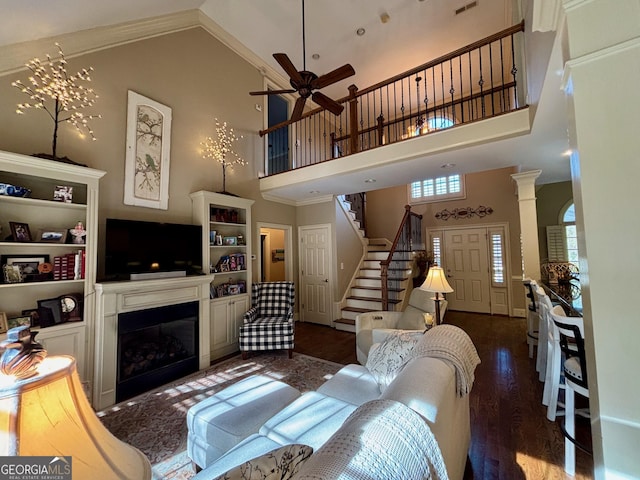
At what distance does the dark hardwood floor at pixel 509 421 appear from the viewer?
1854 mm

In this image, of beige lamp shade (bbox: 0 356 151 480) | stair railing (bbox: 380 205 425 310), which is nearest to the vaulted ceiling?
stair railing (bbox: 380 205 425 310)

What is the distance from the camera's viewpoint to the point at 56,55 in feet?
9.36

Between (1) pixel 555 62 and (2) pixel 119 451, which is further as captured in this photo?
(1) pixel 555 62

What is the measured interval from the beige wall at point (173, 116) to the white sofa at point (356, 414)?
9.11 feet

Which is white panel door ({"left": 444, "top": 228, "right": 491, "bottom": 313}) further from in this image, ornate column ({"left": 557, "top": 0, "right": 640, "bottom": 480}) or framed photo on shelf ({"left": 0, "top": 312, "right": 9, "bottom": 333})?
framed photo on shelf ({"left": 0, "top": 312, "right": 9, "bottom": 333})

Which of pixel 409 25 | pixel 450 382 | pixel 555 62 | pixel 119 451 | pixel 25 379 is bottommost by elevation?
pixel 450 382

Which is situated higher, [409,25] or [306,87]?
[409,25]

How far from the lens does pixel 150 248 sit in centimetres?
327

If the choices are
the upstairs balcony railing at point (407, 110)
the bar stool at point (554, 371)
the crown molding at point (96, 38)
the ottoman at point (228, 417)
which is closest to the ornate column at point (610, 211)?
the bar stool at point (554, 371)

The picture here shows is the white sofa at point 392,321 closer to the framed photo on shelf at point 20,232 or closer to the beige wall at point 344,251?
the beige wall at point 344,251

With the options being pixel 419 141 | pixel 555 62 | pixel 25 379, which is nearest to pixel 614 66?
pixel 555 62

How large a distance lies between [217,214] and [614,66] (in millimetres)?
4158

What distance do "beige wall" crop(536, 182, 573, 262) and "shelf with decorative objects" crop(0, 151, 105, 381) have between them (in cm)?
814

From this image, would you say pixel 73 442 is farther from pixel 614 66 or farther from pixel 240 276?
pixel 240 276
